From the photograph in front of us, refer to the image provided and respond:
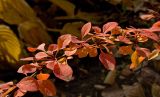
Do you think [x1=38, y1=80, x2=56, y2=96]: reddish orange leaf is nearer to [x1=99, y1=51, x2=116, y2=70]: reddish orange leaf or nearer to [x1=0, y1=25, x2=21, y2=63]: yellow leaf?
[x1=99, y1=51, x2=116, y2=70]: reddish orange leaf

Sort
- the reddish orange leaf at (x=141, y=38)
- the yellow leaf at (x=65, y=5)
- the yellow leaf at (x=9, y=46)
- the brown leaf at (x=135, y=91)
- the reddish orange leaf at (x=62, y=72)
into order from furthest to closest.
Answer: the yellow leaf at (x=65, y=5), the yellow leaf at (x=9, y=46), the brown leaf at (x=135, y=91), the reddish orange leaf at (x=141, y=38), the reddish orange leaf at (x=62, y=72)

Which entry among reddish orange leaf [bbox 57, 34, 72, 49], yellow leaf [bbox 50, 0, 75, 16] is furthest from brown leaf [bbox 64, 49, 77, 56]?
yellow leaf [bbox 50, 0, 75, 16]

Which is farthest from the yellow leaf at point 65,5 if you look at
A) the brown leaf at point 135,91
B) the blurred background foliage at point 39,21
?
the brown leaf at point 135,91

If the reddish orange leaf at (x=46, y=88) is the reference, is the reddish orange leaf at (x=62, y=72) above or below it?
above

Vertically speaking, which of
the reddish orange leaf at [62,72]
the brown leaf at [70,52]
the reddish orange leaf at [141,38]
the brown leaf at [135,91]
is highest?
the reddish orange leaf at [141,38]

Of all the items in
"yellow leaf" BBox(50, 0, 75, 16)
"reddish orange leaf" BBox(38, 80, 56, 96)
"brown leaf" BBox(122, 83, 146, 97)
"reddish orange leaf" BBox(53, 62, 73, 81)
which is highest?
"yellow leaf" BBox(50, 0, 75, 16)

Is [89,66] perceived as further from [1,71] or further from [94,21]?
[1,71]

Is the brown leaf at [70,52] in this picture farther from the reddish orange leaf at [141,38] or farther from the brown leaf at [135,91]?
the brown leaf at [135,91]

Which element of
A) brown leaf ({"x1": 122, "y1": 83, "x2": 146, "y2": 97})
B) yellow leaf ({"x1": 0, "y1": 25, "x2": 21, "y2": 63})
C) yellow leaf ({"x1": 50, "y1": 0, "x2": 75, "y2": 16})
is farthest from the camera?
yellow leaf ({"x1": 50, "y1": 0, "x2": 75, "y2": 16})

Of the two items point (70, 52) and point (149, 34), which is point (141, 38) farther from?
point (70, 52)

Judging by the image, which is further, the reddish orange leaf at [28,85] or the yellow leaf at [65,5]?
the yellow leaf at [65,5]
